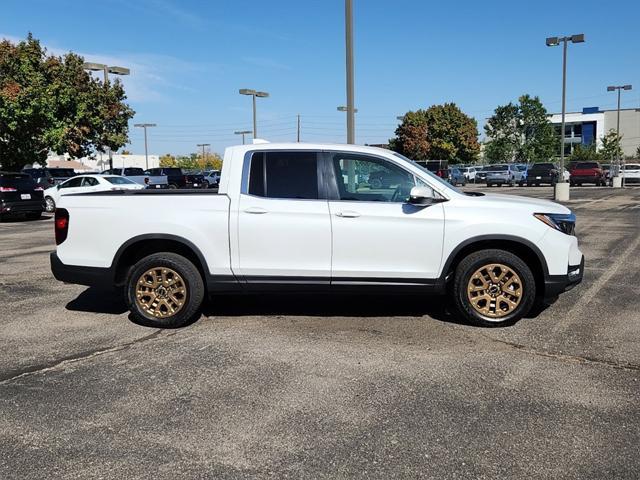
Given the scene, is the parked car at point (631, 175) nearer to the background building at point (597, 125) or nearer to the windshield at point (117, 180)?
the windshield at point (117, 180)

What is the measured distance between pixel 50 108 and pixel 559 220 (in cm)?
2645

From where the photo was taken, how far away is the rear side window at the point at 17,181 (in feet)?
59.1

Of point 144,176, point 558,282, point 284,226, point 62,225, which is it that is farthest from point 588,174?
point 62,225

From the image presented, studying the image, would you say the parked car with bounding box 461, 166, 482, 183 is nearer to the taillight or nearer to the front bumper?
the front bumper

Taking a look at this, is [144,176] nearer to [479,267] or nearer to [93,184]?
[93,184]

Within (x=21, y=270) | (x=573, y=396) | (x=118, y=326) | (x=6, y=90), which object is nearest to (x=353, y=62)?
(x=21, y=270)

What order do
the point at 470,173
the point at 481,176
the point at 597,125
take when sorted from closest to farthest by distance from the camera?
the point at 481,176, the point at 470,173, the point at 597,125

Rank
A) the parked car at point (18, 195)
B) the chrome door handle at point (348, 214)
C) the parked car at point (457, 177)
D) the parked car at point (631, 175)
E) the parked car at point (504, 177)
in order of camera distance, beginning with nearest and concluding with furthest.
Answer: the chrome door handle at point (348, 214)
the parked car at point (18, 195)
the parked car at point (631, 175)
the parked car at point (504, 177)
the parked car at point (457, 177)

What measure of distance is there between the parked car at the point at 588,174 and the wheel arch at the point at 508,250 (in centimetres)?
3768

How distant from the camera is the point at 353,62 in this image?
1309cm

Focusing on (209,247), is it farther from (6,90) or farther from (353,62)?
(6,90)

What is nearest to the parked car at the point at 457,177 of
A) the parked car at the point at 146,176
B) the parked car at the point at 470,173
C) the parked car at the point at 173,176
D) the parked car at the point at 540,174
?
the parked car at the point at 470,173

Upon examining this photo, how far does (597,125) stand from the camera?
333 ft

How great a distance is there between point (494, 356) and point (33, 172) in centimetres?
2502
